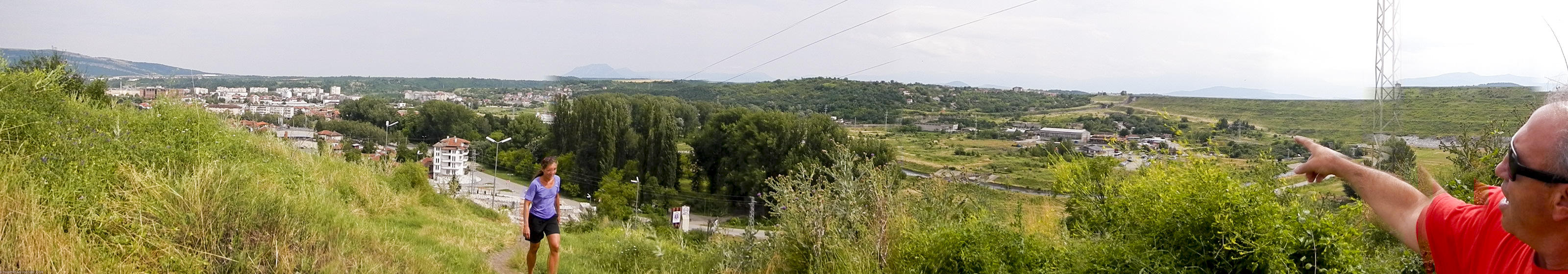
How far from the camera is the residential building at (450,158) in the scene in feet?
129

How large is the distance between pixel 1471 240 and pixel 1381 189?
1.18ft

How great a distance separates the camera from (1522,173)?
4.41 ft

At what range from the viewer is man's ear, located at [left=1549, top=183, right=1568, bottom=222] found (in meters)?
1.29

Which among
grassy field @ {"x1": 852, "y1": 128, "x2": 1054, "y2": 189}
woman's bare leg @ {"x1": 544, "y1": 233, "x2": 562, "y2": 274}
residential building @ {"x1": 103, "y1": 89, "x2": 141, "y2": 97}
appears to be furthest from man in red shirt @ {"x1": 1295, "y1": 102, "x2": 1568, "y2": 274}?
residential building @ {"x1": 103, "y1": 89, "x2": 141, "y2": 97}

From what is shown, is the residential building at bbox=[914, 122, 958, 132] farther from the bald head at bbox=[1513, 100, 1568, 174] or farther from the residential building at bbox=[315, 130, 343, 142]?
the bald head at bbox=[1513, 100, 1568, 174]

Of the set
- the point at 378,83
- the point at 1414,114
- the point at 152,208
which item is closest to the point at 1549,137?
the point at 152,208

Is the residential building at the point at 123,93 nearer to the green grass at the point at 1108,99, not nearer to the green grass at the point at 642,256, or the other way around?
the green grass at the point at 642,256

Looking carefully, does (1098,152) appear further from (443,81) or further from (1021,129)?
(443,81)

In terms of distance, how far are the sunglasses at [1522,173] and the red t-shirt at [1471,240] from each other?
0.52ft

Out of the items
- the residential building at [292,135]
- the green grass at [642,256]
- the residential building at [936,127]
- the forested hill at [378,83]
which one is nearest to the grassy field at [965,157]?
the residential building at [936,127]

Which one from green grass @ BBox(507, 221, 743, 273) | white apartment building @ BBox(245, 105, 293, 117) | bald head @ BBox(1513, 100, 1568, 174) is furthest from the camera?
white apartment building @ BBox(245, 105, 293, 117)

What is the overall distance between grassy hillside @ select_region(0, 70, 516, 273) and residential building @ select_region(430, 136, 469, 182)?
3050 centimetres

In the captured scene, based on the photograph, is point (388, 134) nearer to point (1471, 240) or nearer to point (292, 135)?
point (292, 135)

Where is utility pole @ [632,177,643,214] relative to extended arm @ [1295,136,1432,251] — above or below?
below
